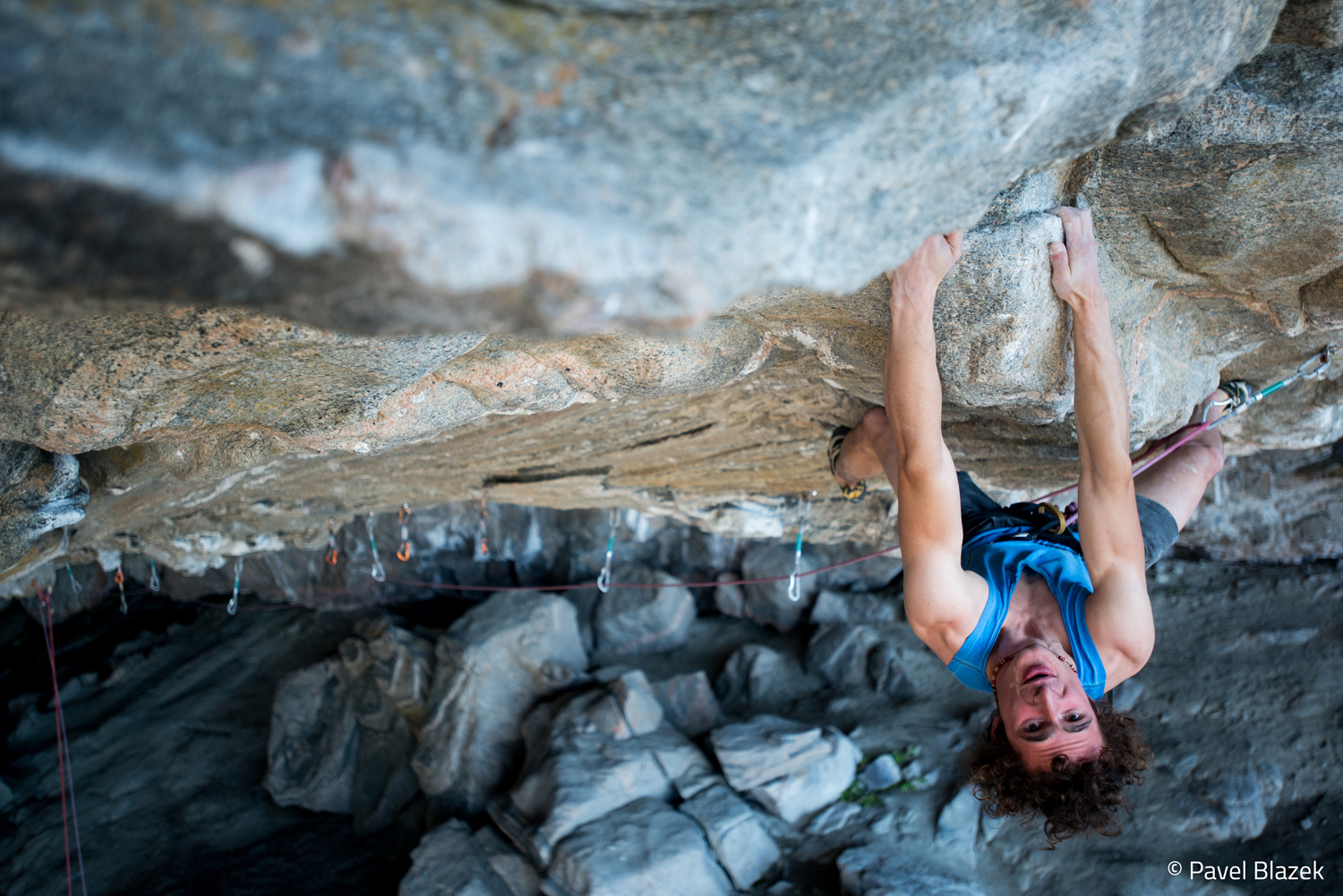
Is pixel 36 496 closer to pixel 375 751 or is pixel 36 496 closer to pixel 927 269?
pixel 927 269

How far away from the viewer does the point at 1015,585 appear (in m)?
2.06

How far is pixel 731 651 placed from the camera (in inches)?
251

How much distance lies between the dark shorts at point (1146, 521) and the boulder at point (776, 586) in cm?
379

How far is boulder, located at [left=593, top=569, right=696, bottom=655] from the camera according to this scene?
6344 mm

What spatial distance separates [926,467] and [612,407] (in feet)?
4.54

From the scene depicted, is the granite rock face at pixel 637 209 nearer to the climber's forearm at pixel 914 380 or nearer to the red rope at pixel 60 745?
the climber's forearm at pixel 914 380

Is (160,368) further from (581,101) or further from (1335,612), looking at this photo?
(1335,612)

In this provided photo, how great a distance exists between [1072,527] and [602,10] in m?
2.22

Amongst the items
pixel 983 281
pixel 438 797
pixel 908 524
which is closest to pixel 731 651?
pixel 438 797

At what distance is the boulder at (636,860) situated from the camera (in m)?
4.17

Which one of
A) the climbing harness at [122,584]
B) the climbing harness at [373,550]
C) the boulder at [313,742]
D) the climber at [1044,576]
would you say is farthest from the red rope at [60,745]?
the climber at [1044,576]

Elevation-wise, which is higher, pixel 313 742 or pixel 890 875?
pixel 313 742

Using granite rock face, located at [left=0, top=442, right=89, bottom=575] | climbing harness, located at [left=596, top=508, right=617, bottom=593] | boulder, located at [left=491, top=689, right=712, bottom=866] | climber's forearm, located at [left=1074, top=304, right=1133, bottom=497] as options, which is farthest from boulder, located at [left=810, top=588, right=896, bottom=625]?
granite rock face, located at [left=0, top=442, right=89, bottom=575]

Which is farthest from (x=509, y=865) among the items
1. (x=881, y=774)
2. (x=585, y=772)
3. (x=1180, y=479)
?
(x=1180, y=479)
